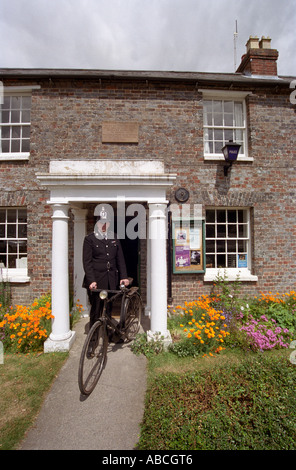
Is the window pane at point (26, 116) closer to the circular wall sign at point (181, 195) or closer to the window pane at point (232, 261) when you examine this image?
the circular wall sign at point (181, 195)

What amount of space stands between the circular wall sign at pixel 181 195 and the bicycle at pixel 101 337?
9.06 ft

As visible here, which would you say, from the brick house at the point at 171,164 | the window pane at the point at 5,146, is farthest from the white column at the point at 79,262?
the window pane at the point at 5,146

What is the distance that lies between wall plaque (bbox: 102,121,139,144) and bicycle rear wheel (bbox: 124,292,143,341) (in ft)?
13.0

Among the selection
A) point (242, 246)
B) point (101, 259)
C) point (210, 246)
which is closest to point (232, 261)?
point (242, 246)

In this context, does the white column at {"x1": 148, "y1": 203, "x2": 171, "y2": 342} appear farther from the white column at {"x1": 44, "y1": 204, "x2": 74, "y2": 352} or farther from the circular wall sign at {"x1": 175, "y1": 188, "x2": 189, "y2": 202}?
the circular wall sign at {"x1": 175, "y1": 188, "x2": 189, "y2": 202}

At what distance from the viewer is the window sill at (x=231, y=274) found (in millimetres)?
6254

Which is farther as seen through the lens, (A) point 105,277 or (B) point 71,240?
(B) point 71,240

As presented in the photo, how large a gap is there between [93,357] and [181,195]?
4.26 m

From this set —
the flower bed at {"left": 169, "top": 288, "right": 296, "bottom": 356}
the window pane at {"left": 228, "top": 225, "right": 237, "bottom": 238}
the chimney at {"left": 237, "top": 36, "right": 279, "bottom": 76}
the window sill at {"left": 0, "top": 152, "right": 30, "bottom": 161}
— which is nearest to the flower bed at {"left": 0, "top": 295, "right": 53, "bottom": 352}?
the flower bed at {"left": 169, "top": 288, "right": 296, "bottom": 356}
